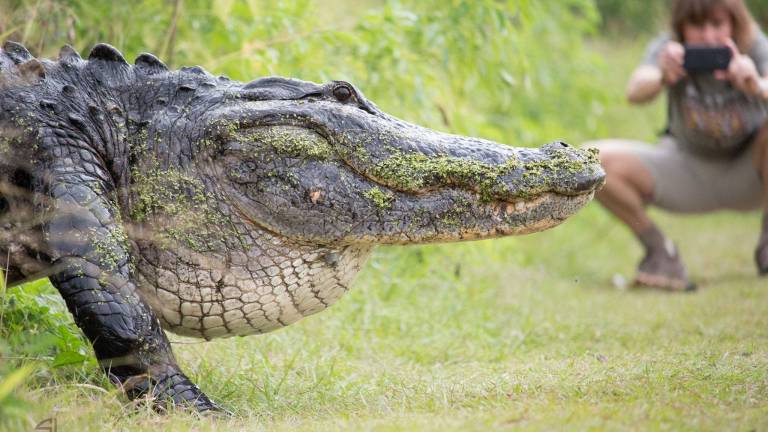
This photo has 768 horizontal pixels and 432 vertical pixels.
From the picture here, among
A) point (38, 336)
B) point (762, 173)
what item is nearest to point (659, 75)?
point (762, 173)

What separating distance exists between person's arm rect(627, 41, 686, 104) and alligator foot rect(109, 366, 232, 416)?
4.27 meters

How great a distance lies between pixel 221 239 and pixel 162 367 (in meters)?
0.41

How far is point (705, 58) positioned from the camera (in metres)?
5.77

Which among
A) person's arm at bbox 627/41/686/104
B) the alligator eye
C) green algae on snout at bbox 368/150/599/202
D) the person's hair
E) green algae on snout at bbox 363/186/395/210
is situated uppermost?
the person's hair

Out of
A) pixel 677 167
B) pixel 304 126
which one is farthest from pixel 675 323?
pixel 304 126

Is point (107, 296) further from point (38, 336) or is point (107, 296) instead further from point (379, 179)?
point (379, 179)

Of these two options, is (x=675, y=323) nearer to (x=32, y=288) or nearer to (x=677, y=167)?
(x=677, y=167)

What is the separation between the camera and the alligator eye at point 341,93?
2.84 metres

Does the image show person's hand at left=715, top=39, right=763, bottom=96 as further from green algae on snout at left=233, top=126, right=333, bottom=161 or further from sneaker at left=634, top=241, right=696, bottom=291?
green algae on snout at left=233, top=126, right=333, bottom=161

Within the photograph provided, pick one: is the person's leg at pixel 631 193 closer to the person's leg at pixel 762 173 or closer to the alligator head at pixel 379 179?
the person's leg at pixel 762 173

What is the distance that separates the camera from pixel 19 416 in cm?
216

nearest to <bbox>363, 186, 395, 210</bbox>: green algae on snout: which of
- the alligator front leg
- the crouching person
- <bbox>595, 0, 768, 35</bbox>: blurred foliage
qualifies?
the alligator front leg

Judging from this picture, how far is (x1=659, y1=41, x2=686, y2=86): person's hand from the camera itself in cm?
587

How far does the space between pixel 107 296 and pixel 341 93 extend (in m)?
0.93
